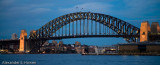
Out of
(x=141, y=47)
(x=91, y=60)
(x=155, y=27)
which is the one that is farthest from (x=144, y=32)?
(x=91, y=60)

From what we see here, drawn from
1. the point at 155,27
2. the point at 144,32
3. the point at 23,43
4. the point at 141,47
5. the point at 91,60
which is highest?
the point at 155,27

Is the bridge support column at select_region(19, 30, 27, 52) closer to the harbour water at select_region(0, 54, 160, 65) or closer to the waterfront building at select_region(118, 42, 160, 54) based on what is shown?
the waterfront building at select_region(118, 42, 160, 54)

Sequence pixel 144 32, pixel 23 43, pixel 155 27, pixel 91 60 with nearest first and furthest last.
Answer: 1. pixel 91 60
2. pixel 144 32
3. pixel 155 27
4. pixel 23 43

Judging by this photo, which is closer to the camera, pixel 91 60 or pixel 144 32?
pixel 91 60

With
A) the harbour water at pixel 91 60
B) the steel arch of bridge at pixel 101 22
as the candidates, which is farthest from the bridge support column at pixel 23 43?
the harbour water at pixel 91 60

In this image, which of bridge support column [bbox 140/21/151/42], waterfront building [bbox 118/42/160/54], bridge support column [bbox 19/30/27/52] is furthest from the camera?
bridge support column [bbox 19/30/27/52]

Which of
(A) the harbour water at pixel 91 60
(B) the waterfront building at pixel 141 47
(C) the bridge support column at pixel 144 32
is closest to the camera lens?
(A) the harbour water at pixel 91 60

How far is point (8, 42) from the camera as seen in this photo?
453ft

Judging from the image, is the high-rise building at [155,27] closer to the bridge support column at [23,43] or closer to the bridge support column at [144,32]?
the bridge support column at [144,32]

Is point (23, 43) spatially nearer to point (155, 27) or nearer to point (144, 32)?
point (144, 32)

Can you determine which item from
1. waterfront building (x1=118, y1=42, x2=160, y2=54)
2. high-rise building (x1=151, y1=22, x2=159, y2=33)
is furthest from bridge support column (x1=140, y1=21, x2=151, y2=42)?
waterfront building (x1=118, y1=42, x2=160, y2=54)

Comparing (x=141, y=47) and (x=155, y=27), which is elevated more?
(x=155, y=27)

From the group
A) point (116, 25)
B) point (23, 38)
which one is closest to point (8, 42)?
point (23, 38)

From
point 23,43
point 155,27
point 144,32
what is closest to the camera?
point 144,32
